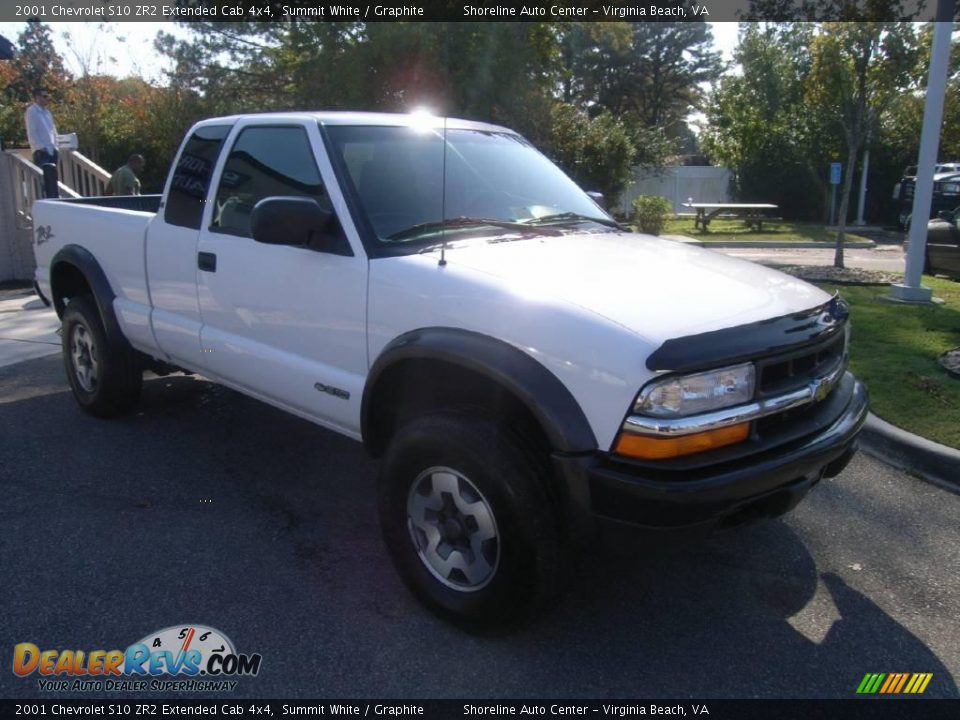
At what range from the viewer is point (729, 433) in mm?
2816

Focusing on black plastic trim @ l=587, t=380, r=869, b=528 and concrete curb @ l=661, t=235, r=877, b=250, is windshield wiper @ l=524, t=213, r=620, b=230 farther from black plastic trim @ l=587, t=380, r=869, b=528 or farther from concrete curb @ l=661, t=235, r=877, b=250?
concrete curb @ l=661, t=235, r=877, b=250

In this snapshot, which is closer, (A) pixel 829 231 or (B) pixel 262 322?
(B) pixel 262 322

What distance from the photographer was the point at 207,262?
4465 millimetres

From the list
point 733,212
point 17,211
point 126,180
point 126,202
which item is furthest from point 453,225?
point 733,212

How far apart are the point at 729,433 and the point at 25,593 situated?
2896 mm

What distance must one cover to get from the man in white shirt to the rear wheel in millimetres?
6723

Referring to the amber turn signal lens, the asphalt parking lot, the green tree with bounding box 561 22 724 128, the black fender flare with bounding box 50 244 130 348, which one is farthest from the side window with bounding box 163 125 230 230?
the green tree with bounding box 561 22 724 128

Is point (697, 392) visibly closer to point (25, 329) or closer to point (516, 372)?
point (516, 372)

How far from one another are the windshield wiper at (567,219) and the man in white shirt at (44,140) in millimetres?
9638

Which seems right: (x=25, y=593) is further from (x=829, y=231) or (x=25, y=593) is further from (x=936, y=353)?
(x=829, y=231)

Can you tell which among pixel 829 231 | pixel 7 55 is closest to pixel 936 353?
pixel 7 55

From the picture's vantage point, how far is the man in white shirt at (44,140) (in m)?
11.5

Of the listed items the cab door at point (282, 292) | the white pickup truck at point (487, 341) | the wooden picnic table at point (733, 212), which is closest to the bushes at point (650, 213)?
the wooden picnic table at point (733, 212)

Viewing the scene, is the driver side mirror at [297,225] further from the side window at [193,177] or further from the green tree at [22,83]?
the green tree at [22,83]
